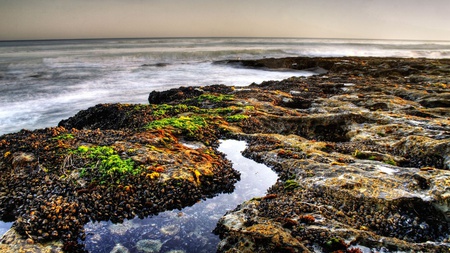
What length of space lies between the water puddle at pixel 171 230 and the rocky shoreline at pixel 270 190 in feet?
0.85

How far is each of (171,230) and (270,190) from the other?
8.55 ft

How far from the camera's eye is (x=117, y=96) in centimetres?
2445

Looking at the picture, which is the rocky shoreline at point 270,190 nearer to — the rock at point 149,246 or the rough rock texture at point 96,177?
the rough rock texture at point 96,177

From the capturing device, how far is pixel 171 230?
19.6 ft

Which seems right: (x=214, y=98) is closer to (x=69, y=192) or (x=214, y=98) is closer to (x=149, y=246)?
(x=69, y=192)

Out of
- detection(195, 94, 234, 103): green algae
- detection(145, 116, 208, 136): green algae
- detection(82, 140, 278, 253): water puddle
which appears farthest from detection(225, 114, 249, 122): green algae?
detection(82, 140, 278, 253): water puddle

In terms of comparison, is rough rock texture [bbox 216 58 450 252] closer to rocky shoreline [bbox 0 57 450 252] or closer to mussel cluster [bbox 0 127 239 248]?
rocky shoreline [bbox 0 57 450 252]

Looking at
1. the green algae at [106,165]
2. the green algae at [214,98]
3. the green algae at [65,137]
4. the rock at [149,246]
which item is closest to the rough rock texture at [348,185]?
the rock at [149,246]

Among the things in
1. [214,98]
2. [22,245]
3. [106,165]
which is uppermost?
[214,98]

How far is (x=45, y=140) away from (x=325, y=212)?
329 inches

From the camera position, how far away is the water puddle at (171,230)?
5.53 m

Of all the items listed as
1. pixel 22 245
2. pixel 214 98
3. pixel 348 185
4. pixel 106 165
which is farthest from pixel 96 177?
pixel 214 98

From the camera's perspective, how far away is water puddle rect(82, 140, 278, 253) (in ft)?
18.1

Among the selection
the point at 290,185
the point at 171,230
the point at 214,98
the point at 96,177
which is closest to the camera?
the point at 171,230
